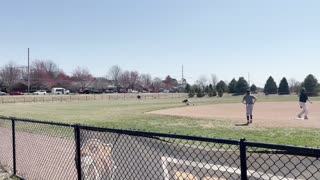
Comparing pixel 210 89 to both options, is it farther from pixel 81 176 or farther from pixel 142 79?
pixel 81 176

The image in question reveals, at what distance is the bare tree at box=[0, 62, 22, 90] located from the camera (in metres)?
116

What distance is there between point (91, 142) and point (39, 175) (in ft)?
7.67

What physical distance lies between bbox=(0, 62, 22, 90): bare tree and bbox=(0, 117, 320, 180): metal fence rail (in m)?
111

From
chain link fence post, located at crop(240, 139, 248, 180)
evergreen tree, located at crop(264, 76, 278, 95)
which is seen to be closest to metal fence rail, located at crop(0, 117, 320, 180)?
chain link fence post, located at crop(240, 139, 248, 180)

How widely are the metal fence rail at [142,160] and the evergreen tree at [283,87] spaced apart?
94903 millimetres

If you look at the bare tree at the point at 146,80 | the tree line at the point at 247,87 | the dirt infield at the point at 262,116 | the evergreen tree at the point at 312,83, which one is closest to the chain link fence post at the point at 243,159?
the dirt infield at the point at 262,116

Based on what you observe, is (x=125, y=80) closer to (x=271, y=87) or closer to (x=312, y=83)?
(x=271, y=87)

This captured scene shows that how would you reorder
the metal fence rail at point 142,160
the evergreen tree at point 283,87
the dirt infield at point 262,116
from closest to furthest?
the metal fence rail at point 142,160 → the dirt infield at point 262,116 → the evergreen tree at point 283,87

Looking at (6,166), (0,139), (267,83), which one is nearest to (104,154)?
(6,166)

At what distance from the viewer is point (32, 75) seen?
128 metres

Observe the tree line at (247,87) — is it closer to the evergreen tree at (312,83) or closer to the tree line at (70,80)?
the evergreen tree at (312,83)

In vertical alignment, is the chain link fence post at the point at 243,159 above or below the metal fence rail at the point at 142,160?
above

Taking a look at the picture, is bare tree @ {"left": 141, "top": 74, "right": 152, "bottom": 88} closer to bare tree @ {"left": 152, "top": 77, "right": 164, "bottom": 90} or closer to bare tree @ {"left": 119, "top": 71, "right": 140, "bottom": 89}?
bare tree @ {"left": 152, "top": 77, "right": 164, "bottom": 90}

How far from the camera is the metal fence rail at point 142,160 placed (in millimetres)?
4500
